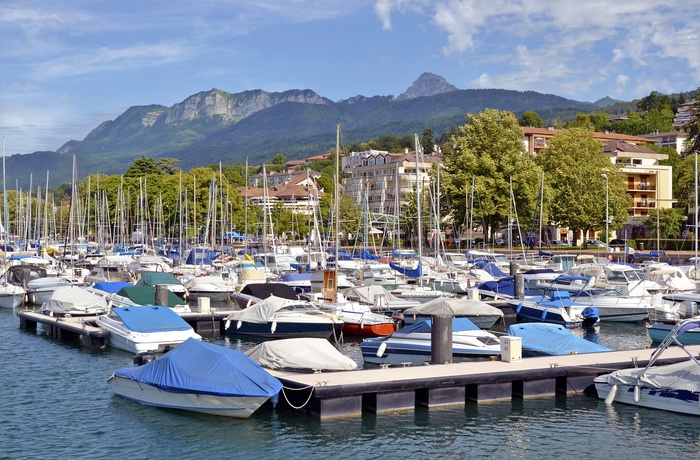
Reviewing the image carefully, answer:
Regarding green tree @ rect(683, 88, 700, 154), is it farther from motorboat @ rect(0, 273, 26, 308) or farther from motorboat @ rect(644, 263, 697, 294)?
motorboat @ rect(0, 273, 26, 308)

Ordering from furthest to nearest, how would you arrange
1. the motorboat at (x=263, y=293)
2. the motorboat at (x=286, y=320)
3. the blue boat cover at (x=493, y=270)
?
the blue boat cover at (x=493, y=270) → the motorboat at (x=263, y=293) → the motorboat at (x=286, y=320)

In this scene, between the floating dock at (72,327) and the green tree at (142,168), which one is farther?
the green tree at (142,168)

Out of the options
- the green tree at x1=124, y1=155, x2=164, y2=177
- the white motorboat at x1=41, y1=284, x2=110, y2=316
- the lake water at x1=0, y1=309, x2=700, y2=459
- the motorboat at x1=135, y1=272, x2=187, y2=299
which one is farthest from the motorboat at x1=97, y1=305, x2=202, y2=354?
the green tree at x1=124, y1=155, x2=164, y2=177

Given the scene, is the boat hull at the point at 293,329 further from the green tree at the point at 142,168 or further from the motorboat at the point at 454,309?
the green tree at the point at 142,168

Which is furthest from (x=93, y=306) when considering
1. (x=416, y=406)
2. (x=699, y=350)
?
(x=699, y=350)

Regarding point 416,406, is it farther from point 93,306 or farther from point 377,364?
point 93,306

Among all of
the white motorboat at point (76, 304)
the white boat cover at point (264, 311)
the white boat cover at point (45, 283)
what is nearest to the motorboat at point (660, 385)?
the white boat cover at point (264, 311)

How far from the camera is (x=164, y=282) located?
58.0 m

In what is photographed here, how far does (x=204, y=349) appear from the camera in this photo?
26438 millimetres

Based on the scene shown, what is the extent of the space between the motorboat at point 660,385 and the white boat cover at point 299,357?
817 centimetres

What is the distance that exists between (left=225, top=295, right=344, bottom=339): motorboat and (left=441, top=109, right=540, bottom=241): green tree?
164ft

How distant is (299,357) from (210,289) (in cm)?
3304

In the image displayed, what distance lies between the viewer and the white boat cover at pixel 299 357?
1097 inches

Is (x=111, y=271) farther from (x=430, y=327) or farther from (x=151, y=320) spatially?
(x=430, y=327)
